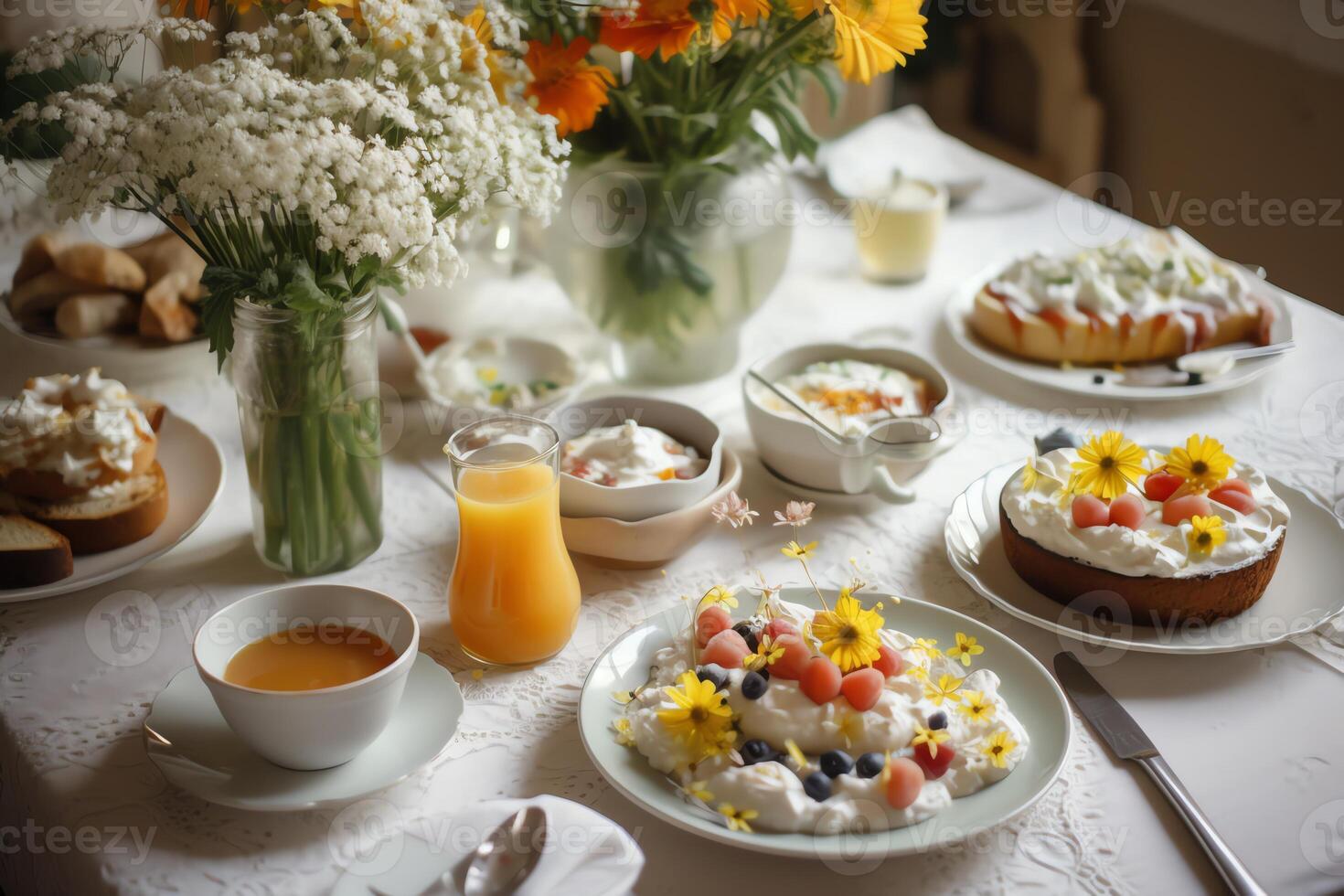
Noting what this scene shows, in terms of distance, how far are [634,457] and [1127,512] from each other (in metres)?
0.52

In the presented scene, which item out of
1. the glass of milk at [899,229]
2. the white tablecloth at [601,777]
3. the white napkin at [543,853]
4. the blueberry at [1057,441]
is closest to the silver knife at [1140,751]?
the white tablecloth at [601,777]

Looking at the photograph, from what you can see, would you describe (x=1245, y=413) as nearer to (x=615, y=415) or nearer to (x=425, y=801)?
(x=615, y=415)

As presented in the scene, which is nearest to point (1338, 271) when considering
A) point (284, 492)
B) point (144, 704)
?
point (284, 492)

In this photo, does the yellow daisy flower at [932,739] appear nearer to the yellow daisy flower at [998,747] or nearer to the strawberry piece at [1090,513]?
the yellow daisy flower at [998,747]

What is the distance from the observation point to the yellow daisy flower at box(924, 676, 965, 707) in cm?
95

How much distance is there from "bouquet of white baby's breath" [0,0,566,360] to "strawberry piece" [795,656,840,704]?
51 cm

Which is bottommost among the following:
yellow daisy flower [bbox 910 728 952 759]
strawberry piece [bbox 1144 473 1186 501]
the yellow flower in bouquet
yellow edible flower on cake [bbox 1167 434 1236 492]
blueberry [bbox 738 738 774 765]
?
blueberry [bbox 738 738 774 765]

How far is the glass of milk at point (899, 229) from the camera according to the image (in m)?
1.83

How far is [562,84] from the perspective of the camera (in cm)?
129

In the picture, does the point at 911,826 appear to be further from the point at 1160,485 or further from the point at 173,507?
the point at 173,507

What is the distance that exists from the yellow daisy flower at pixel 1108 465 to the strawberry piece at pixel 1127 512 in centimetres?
1

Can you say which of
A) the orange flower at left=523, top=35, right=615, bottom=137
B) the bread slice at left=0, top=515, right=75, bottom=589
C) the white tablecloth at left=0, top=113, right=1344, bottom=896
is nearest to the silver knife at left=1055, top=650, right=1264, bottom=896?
the white tablecloth at left=0, top=113, right=1344, bottom=896

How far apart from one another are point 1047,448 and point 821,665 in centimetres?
58

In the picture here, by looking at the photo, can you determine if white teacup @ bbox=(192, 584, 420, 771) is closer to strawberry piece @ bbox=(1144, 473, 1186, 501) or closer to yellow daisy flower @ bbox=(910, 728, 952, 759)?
yellow daisy flower @ bbox=(910, 728, 952, 759)
